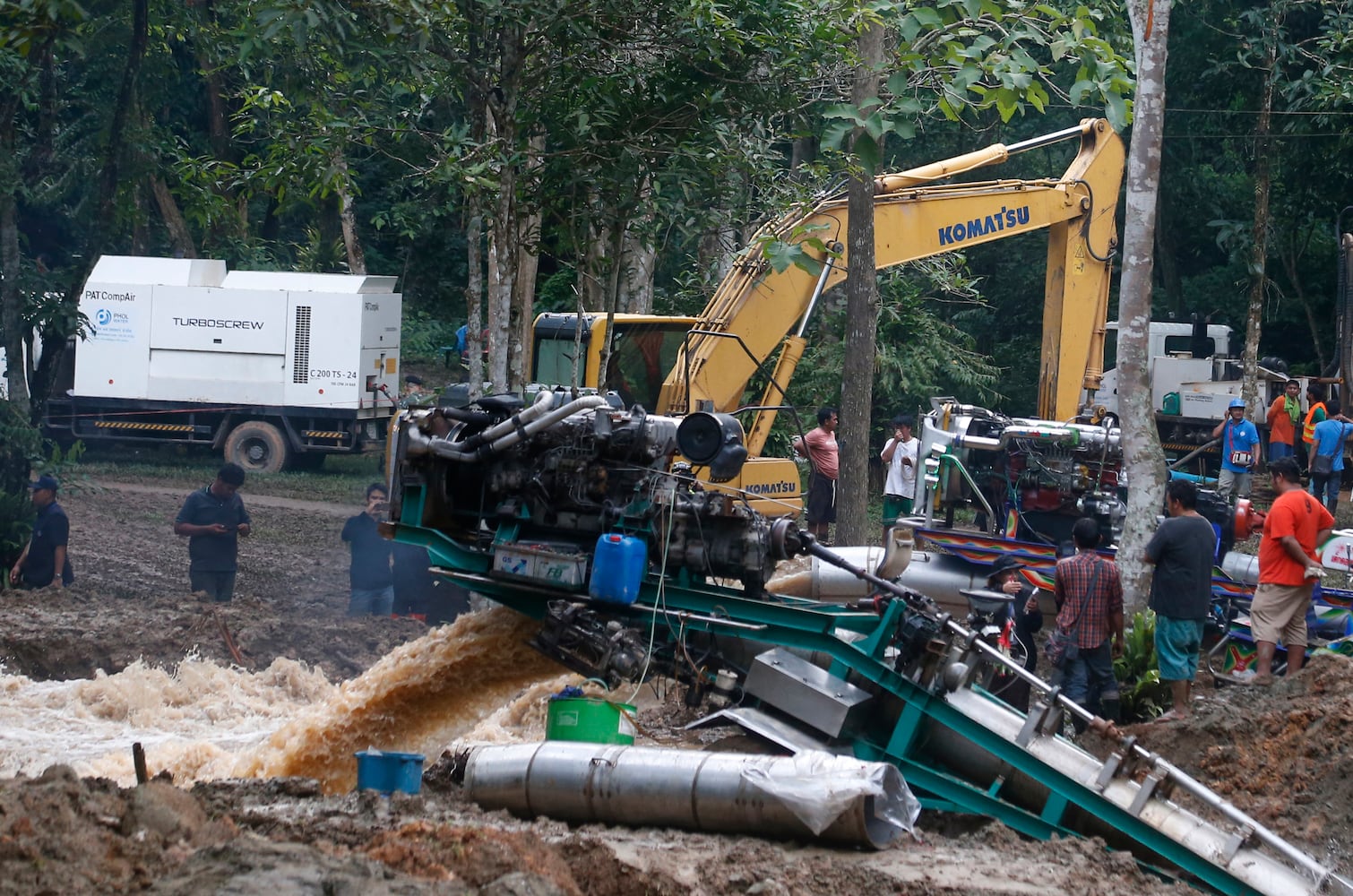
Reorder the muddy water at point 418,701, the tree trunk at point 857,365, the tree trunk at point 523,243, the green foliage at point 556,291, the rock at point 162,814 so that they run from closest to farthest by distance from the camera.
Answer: the rock at point 162,814, the muddy water at point 418,701, the tree trunk at point 523,243, the tree trunk at point 857,365, the green foliage at point 556,291

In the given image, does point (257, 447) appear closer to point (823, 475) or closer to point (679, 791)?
point (823, 475)

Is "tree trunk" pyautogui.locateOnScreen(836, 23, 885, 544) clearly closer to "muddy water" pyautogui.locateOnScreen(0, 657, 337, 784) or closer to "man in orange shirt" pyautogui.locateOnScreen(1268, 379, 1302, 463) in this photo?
"muddy water" pyautogui.locateOnScreen(0, 657, 337, 784)

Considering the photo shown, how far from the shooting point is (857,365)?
13.5 metres

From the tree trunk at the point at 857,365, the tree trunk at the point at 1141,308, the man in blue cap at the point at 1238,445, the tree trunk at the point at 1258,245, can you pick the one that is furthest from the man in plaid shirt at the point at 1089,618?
the tree trunk at the point at 1258,245

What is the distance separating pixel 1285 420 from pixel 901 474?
27.8 feet

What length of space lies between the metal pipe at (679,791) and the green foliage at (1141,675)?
12.3 feet

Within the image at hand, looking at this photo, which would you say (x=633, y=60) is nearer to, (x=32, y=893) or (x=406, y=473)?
(x=406, y=473)

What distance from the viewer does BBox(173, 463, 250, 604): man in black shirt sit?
41.8 feet

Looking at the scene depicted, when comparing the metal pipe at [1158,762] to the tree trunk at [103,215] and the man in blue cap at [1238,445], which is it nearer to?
the tree trunk at [103,215]

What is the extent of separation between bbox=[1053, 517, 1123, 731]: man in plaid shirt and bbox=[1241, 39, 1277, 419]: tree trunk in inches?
538

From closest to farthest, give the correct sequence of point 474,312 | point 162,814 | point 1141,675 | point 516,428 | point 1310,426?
1. point 162,814
2. point 516,428
3. point 1141,675
4. point 474,312
5. point 1310,426

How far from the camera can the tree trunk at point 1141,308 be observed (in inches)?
Answer: 460

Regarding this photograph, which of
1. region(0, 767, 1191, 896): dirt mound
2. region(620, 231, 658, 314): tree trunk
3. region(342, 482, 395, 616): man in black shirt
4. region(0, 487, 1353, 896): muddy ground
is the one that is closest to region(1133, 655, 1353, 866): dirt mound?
region(0, 487, 1353, 896): muddy ground

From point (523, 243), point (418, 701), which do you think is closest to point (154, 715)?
point (418, 701)
